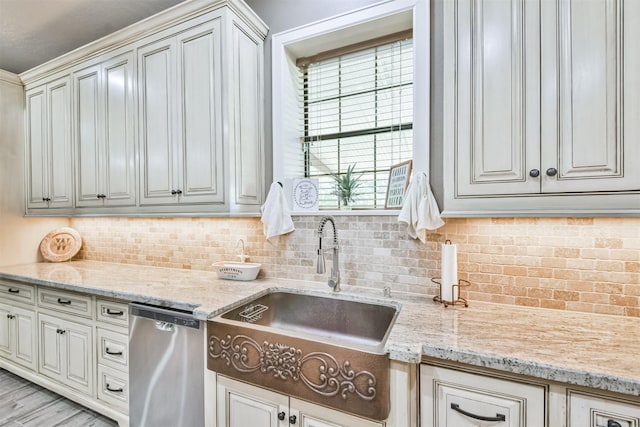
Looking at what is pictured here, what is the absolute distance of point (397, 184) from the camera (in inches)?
70.9

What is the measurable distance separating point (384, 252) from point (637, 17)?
134 centimetres

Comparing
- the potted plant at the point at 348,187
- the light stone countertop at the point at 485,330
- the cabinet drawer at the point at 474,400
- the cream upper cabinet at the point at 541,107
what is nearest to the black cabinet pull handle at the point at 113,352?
the light stone countertop at the point at 485,330

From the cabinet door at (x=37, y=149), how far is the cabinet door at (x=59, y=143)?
0.25 ft

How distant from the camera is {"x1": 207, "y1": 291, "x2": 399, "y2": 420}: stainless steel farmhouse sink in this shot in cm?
105

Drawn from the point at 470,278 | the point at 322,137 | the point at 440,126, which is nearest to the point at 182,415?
the point at 470,278

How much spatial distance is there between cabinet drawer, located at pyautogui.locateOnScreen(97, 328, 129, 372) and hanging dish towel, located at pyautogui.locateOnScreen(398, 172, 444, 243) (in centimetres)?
177

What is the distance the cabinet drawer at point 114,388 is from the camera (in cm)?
182

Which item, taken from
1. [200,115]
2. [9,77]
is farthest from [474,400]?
[9,77]

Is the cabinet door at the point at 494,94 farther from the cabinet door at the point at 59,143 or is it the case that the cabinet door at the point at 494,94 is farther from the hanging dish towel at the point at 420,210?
the cabinet door at the point at 59,143

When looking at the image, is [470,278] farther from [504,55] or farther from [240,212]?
[240,212]

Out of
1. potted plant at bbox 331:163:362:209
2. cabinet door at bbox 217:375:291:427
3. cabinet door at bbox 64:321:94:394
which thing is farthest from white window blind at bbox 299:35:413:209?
cabinet door at bbox 64:321:94:394

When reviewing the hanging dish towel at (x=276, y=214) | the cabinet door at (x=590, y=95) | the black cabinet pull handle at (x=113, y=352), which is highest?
the cabinet door at (x=590, y=95)

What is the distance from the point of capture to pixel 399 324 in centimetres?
125

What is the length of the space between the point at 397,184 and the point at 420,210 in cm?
31
